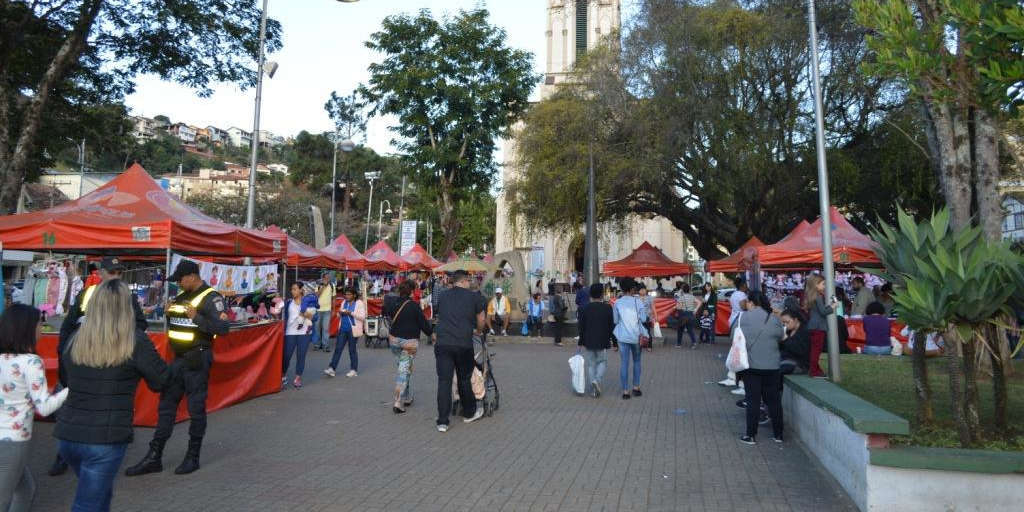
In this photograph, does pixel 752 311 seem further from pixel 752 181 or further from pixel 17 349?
pixel 752 181

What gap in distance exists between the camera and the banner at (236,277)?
1080 centimetres

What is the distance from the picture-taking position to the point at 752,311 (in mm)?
8039

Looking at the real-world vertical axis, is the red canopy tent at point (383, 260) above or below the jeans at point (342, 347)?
above

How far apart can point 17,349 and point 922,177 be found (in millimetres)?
25368

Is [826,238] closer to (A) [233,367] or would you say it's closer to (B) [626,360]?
(B) [626,360]

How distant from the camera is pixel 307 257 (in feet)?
66.2

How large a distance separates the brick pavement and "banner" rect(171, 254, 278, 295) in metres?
1.96

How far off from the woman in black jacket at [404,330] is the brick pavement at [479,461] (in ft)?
1.51

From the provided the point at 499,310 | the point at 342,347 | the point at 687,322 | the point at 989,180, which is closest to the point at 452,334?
the point at 342,347

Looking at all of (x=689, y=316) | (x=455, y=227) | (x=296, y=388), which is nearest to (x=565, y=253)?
(x=455, y=227)

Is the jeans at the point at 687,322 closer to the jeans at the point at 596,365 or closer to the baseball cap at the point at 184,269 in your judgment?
the jeans at the point at 596,365

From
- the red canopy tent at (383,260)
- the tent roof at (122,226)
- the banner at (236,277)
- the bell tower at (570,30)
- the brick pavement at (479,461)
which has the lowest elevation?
the brick pavement at (479,461)

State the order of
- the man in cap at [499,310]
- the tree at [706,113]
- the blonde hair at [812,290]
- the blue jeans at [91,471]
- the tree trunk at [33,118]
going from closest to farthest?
the blue jeans at [91,471]
the blonde hair at [812,290]
the tree trunk at [33,118]
the man in cap at [499,310]
the tree at [706,113]

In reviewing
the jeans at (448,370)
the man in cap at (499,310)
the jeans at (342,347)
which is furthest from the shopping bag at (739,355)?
the man in cap at (499,310)
